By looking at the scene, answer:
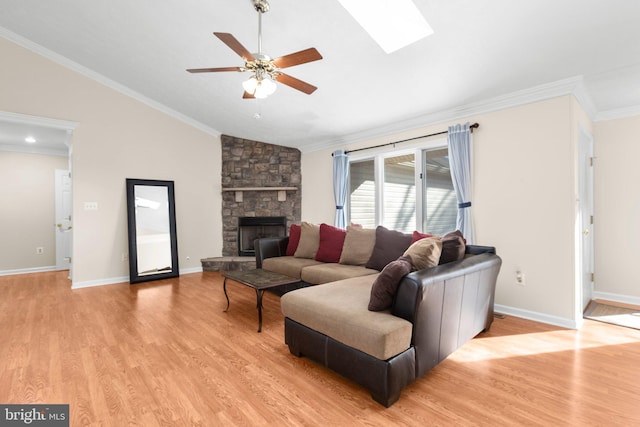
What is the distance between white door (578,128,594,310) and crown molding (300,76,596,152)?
423mm

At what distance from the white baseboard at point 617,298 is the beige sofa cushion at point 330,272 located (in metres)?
3.08

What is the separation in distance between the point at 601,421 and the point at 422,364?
0.95 metres

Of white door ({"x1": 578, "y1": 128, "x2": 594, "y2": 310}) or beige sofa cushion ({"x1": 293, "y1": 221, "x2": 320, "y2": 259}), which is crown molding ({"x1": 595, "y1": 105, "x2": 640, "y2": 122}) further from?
beige sofa cushion ({"x1": 293, "y1": 221, "x2": 320, "y2": 259})

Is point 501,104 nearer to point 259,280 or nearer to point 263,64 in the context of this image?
point 263,64

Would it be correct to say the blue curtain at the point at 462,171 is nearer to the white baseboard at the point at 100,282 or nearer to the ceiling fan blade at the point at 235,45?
the ceiling fan blade at the point at 235,45

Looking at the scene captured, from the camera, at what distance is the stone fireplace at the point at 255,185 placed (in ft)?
19.4

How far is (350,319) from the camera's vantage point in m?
1.87

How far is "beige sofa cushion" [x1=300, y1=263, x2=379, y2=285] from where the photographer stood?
3.25m

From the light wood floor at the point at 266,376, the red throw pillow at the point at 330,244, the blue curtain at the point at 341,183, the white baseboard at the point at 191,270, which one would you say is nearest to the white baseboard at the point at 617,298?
the light wood floor at the point at 266,376

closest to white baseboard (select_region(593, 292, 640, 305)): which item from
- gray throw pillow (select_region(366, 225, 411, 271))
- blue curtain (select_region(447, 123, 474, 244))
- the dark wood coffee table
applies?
blue curtain (select_region(447, 123, 474, 244))

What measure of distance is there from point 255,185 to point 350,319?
4.62 m

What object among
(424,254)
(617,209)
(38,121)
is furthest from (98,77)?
(617,209)

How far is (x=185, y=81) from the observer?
162 inches

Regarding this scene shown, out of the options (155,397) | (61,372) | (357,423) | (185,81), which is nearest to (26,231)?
(185,81)
